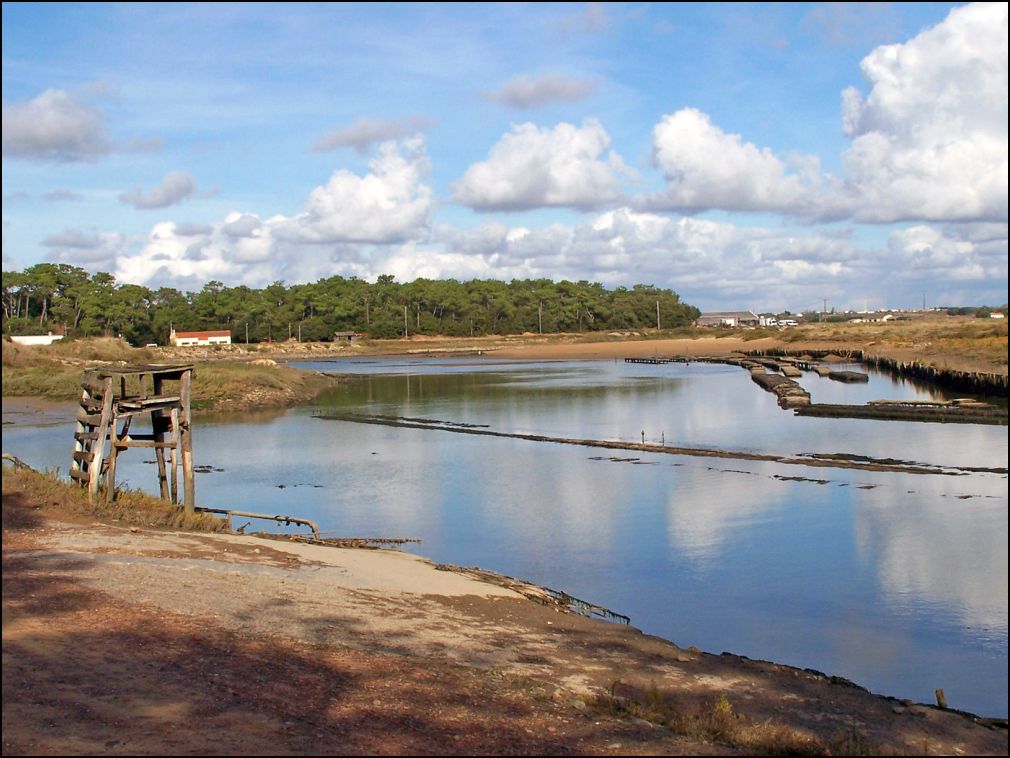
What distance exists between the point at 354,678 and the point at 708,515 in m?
14.2

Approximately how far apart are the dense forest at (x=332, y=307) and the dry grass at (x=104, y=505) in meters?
108

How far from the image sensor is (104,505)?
1798cm

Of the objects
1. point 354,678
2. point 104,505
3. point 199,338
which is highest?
point 199,338

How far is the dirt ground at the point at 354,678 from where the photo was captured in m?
7.92

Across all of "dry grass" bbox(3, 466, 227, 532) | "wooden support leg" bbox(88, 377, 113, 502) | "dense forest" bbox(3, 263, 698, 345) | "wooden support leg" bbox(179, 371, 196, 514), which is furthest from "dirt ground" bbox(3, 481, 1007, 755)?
"dense forest" bbox(3, 263, 698, 345)

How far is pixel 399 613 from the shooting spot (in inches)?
507

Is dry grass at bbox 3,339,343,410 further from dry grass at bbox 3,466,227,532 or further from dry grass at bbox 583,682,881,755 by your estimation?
dry grass at bbox 583,682,881,755

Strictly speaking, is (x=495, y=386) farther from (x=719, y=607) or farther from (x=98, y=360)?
(x=719, y=607)

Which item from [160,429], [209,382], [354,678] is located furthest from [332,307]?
[354,678]

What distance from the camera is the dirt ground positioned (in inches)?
312

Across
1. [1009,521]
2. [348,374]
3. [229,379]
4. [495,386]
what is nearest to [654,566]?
[1009,521]

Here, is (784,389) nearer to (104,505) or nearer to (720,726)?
(104,505)

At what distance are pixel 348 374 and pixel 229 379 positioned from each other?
24759 millimetres

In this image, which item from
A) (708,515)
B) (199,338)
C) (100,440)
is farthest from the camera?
(199,338)
